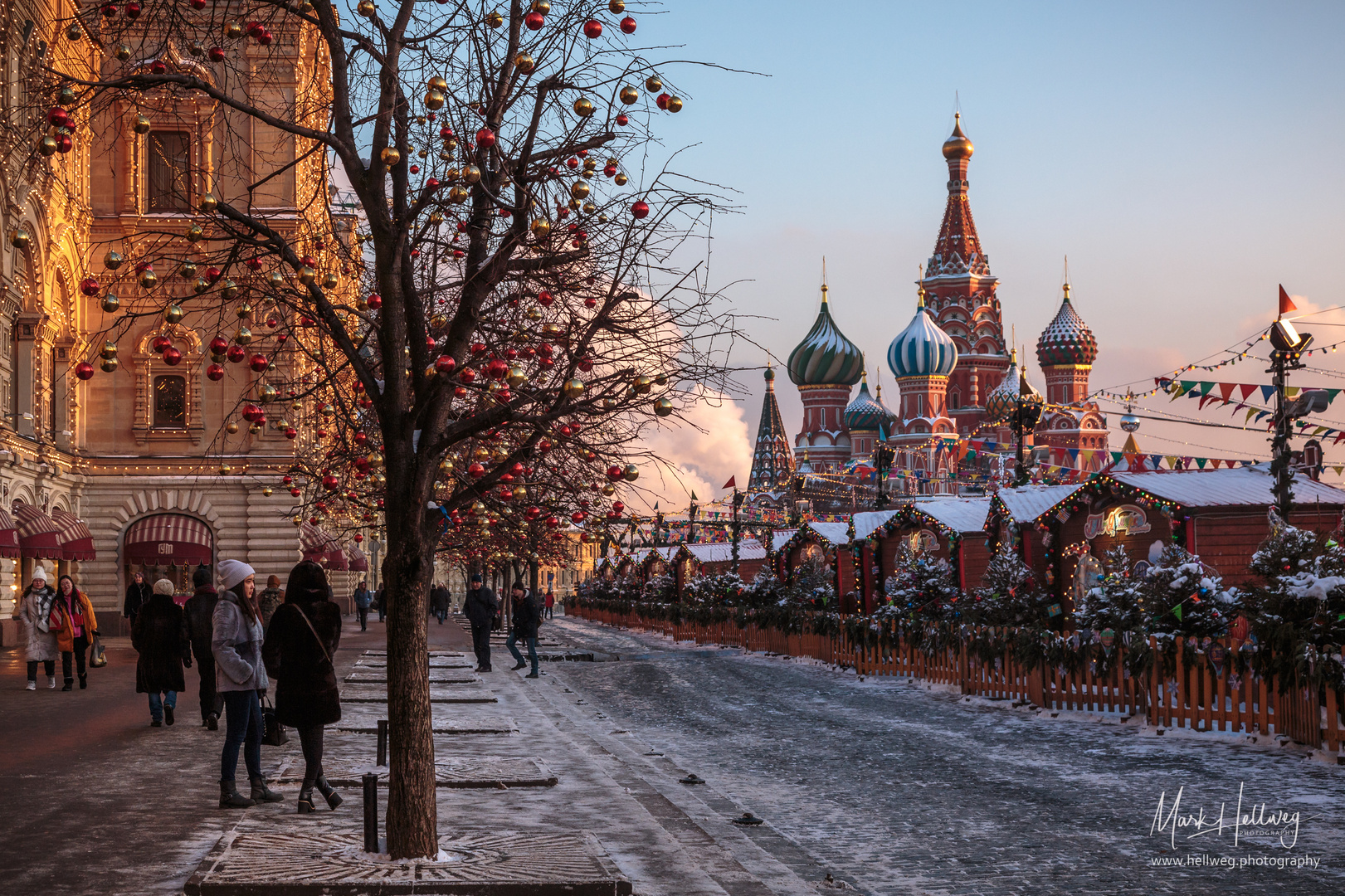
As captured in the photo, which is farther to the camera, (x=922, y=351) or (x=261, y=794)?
(x=922, y=351)

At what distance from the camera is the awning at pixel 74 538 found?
32.5 meters

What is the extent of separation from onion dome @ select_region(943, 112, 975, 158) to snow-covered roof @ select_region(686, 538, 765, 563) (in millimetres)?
69837

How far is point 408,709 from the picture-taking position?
24.3ft

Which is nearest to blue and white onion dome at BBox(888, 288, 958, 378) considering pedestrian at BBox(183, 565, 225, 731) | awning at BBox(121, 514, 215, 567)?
awning at BBox(121, 514, 215, 567)

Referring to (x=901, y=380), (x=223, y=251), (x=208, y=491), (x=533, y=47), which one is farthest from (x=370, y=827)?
(x=901, y=380)

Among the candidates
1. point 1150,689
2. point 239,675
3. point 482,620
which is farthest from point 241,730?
point 482,620

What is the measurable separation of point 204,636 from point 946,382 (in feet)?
344

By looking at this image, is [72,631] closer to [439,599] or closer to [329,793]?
[329,793]

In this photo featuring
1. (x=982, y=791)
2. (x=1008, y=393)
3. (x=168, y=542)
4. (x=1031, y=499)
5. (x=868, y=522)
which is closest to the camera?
(x=982, y=791)

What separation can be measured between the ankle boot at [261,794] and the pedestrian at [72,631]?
34.6 ft

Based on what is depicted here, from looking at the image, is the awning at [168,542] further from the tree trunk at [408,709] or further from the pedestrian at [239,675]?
the tree trunk at [408,709]

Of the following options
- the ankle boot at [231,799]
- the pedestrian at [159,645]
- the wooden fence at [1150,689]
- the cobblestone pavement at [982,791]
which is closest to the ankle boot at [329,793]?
the ankle boot at [231,799]

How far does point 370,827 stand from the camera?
7652 millimetres

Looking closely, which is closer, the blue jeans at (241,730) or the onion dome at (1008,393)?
the blue jeans at (241,730)
